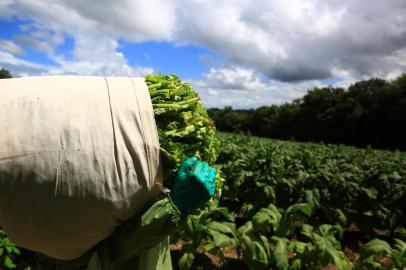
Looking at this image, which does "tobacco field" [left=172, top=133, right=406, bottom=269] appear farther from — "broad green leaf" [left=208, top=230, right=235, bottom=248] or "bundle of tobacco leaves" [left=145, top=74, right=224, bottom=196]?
"bundle of tobacco leaves" [left=145, top=74, right=224, bottom=196]

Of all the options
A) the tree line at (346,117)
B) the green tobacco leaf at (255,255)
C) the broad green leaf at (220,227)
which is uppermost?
the broad green leaf at (220,227)

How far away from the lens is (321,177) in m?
7.49

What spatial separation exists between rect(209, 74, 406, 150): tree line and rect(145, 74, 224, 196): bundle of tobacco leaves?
3872 centimetres

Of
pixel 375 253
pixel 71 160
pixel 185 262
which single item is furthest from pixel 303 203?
pixel 71 160

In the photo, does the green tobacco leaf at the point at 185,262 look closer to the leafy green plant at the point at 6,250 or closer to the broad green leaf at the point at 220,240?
the broad green leaf at the point at 220,240

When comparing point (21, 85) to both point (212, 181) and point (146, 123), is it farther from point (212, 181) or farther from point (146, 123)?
point (212, 181)

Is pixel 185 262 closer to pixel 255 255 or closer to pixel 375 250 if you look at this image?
pixel 255 255

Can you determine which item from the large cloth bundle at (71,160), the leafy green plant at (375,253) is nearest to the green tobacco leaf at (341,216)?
the leafy green plant at (375,253)

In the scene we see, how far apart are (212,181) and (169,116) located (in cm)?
35

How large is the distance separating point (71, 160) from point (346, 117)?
2294 inches

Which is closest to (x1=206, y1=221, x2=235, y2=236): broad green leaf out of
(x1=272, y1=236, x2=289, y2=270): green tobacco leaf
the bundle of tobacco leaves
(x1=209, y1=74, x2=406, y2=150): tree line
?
(x1=272, y1=236, x2=289, y2=270): green tobacco leaf

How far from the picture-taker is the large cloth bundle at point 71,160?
1.38 m

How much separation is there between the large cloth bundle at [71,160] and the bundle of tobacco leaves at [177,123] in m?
0.09

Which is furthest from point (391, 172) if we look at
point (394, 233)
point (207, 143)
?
point (207, 143)
